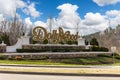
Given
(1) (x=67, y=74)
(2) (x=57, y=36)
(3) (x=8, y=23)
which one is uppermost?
(3) (x=8, y=23)

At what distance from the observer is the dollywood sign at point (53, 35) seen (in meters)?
43.2

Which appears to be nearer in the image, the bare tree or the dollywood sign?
the dollywood sign

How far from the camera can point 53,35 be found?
146 feet

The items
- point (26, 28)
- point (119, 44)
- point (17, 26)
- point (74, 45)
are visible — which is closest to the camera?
point (74, 45)

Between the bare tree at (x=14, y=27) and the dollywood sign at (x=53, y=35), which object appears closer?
the dollywood sign at (x=53, y=35)

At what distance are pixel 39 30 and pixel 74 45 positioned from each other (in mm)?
8024

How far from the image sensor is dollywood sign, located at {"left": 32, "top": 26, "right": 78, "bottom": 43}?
142 ft

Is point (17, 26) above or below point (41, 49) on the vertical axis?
above

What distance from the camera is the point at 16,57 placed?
1431 inches

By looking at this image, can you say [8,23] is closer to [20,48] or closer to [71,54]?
[20,48]

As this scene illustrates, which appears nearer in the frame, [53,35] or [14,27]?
[53,35]

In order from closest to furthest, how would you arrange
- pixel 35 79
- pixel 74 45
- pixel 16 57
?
pixel 35 79 < pixel 16 57 < pixel 74 45

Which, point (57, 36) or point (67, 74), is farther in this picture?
point (57, 36)

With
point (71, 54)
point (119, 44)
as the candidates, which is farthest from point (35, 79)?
point (119, 44)
